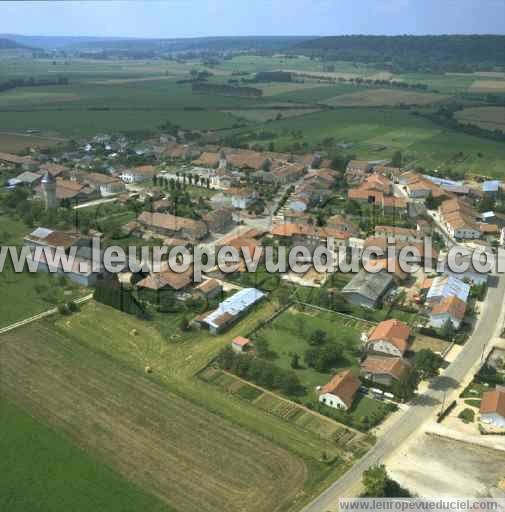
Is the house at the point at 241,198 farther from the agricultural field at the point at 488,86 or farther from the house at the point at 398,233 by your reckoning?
the agricultural field at the point at 488,86

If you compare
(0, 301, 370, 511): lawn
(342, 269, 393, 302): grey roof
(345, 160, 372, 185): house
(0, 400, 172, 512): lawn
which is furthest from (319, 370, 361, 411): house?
(345, 160, 372, 185): house

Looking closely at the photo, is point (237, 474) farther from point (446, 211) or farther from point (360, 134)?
point (360, 134)

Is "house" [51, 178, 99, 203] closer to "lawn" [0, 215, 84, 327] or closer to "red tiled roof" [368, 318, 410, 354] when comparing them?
"lawn" [0, 215, 84, 327]

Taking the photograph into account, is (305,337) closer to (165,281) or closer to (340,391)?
(340,391)

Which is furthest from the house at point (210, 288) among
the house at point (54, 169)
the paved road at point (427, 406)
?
the house at point (54, 169)

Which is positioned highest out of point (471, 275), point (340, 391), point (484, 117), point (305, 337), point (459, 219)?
point (484, 117)

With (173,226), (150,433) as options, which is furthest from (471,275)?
(150,433)

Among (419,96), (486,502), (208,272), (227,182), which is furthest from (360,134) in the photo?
(486,502)
